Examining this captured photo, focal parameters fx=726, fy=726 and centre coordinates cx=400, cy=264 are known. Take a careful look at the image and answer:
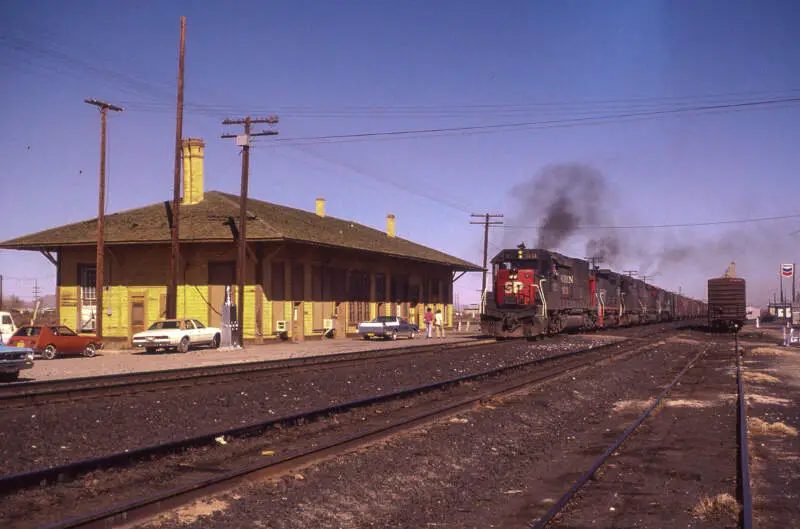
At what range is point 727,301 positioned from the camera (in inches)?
1823

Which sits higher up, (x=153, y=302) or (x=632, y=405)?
(x=153, y=302)

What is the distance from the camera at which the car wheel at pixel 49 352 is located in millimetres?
26531

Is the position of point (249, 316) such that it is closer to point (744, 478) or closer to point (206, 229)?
point (206, 229)

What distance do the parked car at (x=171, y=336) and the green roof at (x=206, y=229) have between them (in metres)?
4.77

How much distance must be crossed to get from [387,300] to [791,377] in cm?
2743

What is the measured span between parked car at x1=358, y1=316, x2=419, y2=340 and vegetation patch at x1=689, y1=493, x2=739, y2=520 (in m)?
30.8

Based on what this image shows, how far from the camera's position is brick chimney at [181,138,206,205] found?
3919cm

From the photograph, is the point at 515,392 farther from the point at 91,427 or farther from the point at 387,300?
the point at 387,300

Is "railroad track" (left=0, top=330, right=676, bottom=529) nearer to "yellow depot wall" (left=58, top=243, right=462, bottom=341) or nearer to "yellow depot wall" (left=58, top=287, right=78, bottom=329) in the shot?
"yellow depot wall" (left=58, top=243, right=462, bottom=341)

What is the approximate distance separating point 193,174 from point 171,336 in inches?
542

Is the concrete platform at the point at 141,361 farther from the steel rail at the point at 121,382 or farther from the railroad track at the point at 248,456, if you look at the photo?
the railroad track at the point at 248,456

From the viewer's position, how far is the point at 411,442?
10.1 meters

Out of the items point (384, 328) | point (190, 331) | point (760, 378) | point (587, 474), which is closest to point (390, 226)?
point (384, 328)

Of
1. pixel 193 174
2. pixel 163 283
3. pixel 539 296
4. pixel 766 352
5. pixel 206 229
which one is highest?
pixel 193 174
